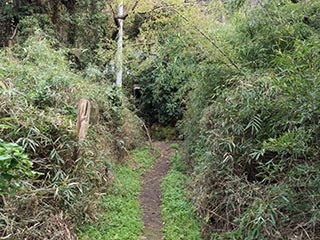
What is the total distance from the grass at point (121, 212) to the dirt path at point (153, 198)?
91 millimetres

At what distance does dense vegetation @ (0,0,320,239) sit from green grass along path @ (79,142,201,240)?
Result: 8.7 inches

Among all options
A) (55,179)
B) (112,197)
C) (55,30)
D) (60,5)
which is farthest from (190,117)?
(60,5)

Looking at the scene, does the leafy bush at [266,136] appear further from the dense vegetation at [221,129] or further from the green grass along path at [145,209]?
the green grass along path at [145,209]

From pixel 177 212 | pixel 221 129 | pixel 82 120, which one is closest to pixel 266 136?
pixel 221 129

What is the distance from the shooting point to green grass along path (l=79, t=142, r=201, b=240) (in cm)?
338

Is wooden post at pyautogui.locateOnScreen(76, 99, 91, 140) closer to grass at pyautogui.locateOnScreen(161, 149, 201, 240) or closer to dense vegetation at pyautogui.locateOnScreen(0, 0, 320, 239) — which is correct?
dense vegetation at pyautogui.locateOnScreen(0, 0, 320, 239)

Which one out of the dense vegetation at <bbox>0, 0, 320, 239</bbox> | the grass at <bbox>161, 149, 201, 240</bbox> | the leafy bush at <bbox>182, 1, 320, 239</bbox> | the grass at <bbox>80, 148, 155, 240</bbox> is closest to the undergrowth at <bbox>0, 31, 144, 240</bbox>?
the dense vegetation at <bbox>0, 0, 320, 239</bbox>

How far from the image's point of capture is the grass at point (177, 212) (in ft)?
11.2

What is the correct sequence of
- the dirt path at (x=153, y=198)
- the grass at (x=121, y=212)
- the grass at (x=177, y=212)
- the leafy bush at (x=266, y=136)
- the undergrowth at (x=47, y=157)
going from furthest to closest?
the dirt path at (x=153, y=198), the grass at (x=177, y=212), the grass at (x=121, y=212), the undergrowth at (x=47, y=157), the leafy bush at (x=266, y=136)

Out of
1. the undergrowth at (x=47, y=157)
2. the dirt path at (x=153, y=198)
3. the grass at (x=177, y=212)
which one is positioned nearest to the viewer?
the undergrowth at (x=47, y=157)

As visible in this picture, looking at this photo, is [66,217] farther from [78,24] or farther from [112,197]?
[78,24]

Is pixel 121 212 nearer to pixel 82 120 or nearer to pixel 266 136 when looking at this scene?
pixel 82 120

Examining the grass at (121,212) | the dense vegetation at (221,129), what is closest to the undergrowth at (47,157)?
the dense vegetation at (221,129)

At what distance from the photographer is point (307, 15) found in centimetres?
359
